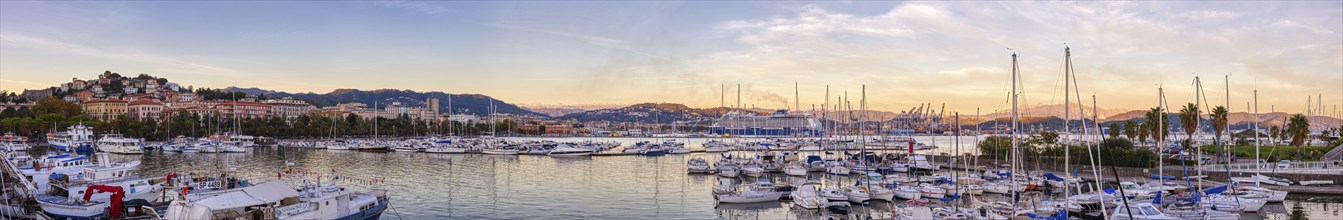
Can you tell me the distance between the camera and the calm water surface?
29.8 metres

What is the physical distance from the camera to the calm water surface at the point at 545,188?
29781 millimetres

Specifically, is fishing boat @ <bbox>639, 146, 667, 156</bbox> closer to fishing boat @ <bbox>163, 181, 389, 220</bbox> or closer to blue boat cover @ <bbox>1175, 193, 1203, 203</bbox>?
blue boat cover @ <bbox>1175, 193, 1203, 203</bbox>

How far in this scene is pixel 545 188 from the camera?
40.0m

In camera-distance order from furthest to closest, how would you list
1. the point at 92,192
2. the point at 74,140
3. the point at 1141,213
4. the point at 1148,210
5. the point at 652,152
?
the point at 652,152 < the point at 74,140 < the point at 92,192 < the point at 1148,210 < the point at 1141,213

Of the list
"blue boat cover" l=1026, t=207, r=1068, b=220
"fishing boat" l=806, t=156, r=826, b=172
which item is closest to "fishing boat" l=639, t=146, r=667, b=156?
"fishing boat" l=806, t=156, r=826, b=172

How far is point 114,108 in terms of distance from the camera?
13738 cm

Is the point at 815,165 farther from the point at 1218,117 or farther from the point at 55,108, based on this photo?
the point at 55,108

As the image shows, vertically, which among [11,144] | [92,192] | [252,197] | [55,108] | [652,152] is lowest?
[652,152]

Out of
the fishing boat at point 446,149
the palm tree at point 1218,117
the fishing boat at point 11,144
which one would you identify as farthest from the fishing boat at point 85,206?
the fishing boat at point 446,149

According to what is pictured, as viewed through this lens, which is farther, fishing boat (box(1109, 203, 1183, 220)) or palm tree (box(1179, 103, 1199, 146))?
palm tree (box(1179, 103, 1199, 146))

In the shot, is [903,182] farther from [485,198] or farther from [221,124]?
[221,124]

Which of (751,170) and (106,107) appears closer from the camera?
(751,170)

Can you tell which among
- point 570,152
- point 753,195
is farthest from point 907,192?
point 570,152

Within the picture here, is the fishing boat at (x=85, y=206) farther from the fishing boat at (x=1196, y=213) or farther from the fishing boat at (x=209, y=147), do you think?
the fishing boat at (x=209, y=147)
